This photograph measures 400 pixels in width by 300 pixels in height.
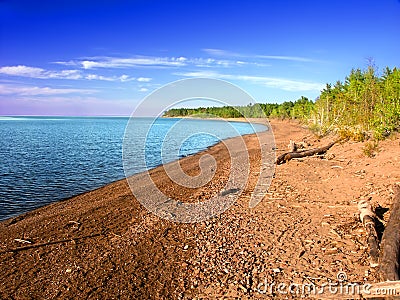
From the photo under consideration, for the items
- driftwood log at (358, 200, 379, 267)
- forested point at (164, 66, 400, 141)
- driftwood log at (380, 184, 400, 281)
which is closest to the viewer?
driftwood log at (380, 184, 400, 281)

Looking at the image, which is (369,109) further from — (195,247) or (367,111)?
(195,247)

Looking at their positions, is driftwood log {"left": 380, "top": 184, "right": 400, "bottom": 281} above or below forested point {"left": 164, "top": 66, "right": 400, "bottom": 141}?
below

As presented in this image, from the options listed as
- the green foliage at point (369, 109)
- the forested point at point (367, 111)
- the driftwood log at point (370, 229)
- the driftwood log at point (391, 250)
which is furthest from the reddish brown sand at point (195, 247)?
the green foliage at point (369, 109)

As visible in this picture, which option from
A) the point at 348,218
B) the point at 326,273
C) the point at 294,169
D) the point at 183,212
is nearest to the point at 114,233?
the point at 183,212

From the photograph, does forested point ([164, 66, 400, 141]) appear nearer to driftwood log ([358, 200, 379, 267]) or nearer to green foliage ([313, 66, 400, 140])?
green foliage ([313, 66, 400, 140])

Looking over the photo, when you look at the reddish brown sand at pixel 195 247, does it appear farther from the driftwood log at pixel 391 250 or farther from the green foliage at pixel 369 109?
the green foliage at pixel 369 109

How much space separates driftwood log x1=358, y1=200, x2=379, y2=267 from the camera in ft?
21.1

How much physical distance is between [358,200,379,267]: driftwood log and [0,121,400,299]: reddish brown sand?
25 cm

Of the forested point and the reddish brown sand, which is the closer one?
the reddish brown sand

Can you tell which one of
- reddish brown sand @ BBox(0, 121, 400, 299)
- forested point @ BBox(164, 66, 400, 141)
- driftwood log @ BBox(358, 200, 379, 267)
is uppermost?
forested point @ BBox(164, 66, 400, 141)

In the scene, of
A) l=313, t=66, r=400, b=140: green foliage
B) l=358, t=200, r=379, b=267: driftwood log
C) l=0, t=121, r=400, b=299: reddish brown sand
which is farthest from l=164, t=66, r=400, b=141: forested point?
l=358, t=200, r=379, b=267: driftwood log

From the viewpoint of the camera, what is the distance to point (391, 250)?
6082 millimetres

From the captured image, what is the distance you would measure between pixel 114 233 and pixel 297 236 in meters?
5.55

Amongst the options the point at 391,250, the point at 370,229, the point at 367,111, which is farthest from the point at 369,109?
the point at 391,250
